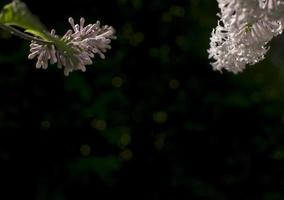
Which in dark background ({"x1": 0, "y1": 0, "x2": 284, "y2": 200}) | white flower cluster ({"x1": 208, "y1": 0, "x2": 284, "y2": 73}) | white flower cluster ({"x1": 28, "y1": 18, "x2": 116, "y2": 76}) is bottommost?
white flower cluster ({"x1": 28, "y1": 18, "x2": 116, "y2": 76})

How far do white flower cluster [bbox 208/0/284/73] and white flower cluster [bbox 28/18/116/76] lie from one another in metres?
0.12

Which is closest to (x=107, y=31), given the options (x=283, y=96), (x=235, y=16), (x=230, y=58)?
(x=235, y=16)

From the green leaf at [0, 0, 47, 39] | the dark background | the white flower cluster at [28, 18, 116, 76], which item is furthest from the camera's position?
the dark background

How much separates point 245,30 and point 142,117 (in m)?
2.07

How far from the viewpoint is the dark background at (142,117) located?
268 cm

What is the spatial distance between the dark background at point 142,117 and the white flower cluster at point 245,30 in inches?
69.9

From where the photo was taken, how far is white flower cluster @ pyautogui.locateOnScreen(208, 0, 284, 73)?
2.35 ft

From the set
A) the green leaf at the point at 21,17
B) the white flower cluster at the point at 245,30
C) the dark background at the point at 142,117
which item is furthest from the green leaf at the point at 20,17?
the dark background at the point at 142,117

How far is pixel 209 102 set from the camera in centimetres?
294

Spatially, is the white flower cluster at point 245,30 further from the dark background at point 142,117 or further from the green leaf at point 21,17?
the dark background at point 142,117

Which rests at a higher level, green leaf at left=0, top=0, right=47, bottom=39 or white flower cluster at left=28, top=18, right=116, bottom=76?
white flower cluster at left=28, top=18, right=116, bottom=76

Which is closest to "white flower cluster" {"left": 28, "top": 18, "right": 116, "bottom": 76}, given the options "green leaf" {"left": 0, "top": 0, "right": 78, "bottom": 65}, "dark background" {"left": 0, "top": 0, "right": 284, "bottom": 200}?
"green leaf" {"left": 0, "top": 0, "right": 78, "bottom": 65}

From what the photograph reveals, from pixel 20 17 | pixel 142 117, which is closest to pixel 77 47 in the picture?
pixel 20 17

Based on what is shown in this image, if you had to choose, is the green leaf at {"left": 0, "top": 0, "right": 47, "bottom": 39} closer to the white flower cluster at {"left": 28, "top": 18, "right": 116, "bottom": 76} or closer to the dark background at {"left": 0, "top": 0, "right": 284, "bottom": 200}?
the white flower cluster at {"left": 28, "top": 18, "right": 116, "bottom": 76}
